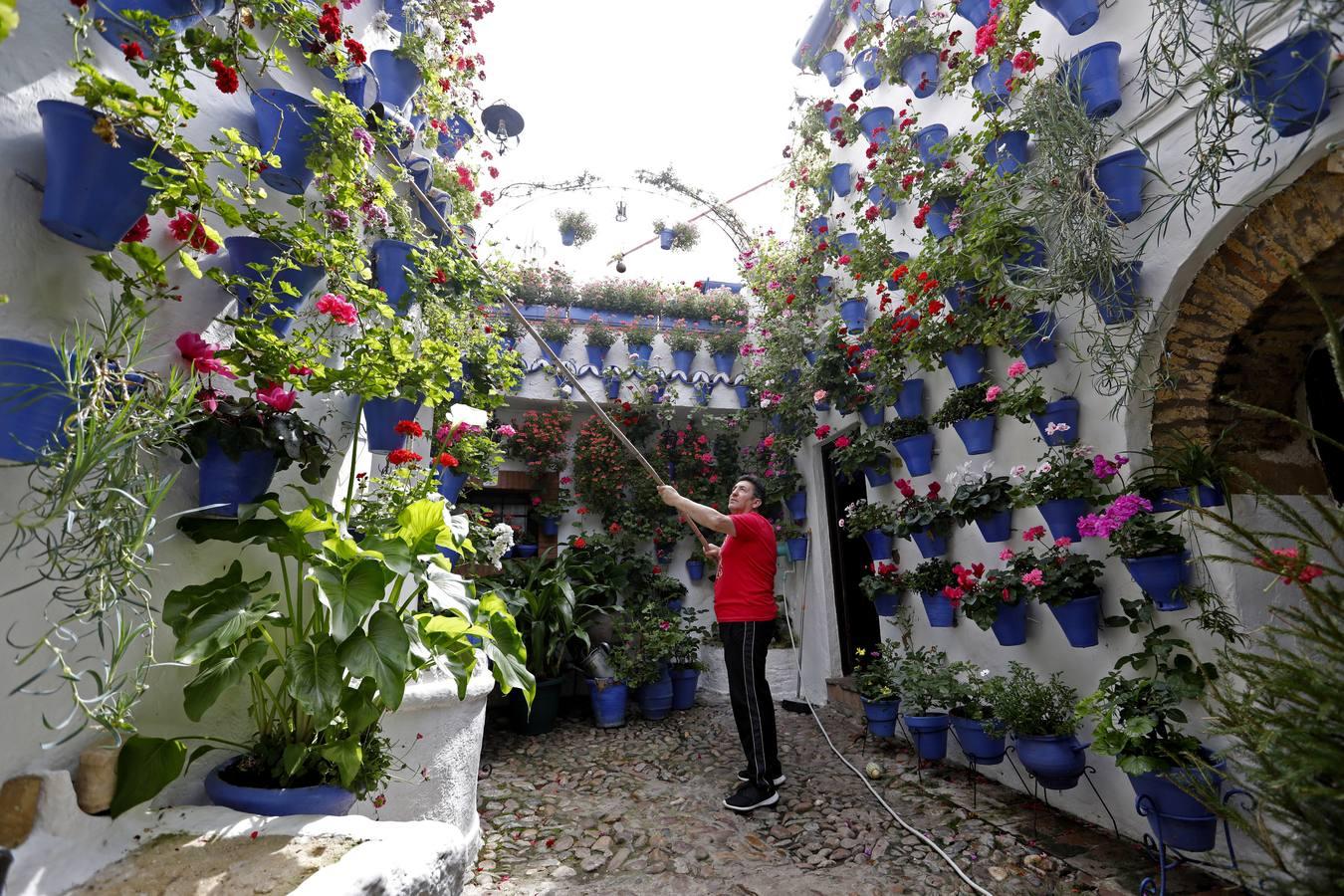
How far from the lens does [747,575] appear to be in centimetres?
374

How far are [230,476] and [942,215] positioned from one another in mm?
3886

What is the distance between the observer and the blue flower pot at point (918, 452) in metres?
4.18

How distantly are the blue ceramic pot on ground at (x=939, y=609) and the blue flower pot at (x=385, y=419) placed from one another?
329cm

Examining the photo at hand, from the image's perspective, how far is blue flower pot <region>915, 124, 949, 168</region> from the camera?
3.98m

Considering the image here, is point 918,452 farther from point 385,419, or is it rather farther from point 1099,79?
point 385,419

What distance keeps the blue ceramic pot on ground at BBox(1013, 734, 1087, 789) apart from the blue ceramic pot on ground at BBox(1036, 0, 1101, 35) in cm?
336

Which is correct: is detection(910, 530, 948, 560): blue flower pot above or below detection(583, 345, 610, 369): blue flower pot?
below

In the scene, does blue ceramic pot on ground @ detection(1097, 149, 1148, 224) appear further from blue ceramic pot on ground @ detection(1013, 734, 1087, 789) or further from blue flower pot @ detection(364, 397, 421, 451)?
blue flower pot @ detection(364, 397, 421, 451)

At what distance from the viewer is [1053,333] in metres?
3.26

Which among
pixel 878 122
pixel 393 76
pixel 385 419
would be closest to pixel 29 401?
pixel 385 419

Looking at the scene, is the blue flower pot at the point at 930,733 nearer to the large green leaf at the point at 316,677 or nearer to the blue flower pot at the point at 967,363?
the blue flower pot at the point at 967,363

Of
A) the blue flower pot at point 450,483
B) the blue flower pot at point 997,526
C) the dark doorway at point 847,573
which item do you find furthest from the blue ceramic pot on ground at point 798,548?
the blue flower pot at point 450,483

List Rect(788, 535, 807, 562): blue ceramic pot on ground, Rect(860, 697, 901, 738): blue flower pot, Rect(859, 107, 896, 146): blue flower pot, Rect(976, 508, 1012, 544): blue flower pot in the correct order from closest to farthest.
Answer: Rect(976, 508, 1012, 544): blue flower pot → Rect(860, 697, 901, 738): blue flower pot → Rect(859, 107, 896, 146): blue flower pot → Rect(788, 535, 807, 562): blue ceramic pot on ground

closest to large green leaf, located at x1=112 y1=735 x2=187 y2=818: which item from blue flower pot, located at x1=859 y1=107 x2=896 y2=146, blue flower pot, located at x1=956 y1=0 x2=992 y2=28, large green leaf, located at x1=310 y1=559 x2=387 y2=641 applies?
large green leaf, located at x1=310 y1=559 x2=387 y2=641
